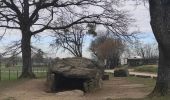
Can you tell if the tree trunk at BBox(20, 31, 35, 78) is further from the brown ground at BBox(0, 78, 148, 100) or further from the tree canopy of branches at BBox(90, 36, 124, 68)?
the tree canopy of branches at BBox(90, 36, 124, 68)

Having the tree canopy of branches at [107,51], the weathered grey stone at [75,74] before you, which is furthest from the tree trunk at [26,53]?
the tree canopy of branches at [107,51]

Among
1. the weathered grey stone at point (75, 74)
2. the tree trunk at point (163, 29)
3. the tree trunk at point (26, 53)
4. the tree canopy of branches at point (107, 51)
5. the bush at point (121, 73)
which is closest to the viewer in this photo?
the tree trunk at point (163, 29)

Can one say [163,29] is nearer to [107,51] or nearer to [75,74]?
[75,74]

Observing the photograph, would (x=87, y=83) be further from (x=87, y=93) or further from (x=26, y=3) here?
(x=26, y=3)

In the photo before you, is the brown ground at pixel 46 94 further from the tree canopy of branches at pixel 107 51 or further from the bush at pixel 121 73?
the tree canopy of branches at pixel 107 51

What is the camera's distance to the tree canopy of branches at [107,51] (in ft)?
263

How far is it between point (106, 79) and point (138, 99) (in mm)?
15431

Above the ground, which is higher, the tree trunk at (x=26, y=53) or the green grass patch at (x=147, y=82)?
the tree trunk at (x=26, y=53)

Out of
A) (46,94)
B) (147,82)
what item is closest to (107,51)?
(147,82)

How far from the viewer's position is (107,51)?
81188mm

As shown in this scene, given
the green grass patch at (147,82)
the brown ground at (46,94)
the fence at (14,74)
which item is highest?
the fence at (14,74)

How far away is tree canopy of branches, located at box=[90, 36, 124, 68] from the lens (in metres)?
80.2

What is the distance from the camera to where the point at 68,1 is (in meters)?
35.2

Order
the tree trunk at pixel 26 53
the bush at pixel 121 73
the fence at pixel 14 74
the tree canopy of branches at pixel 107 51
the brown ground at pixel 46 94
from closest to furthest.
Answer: the brown ground at pixel 46 94 < the tree trunk at pixel 26 53 < the bush at pixel 121 73 < the fence at pixel 14 74 < the tree canopy of branches at pixel 107 51
